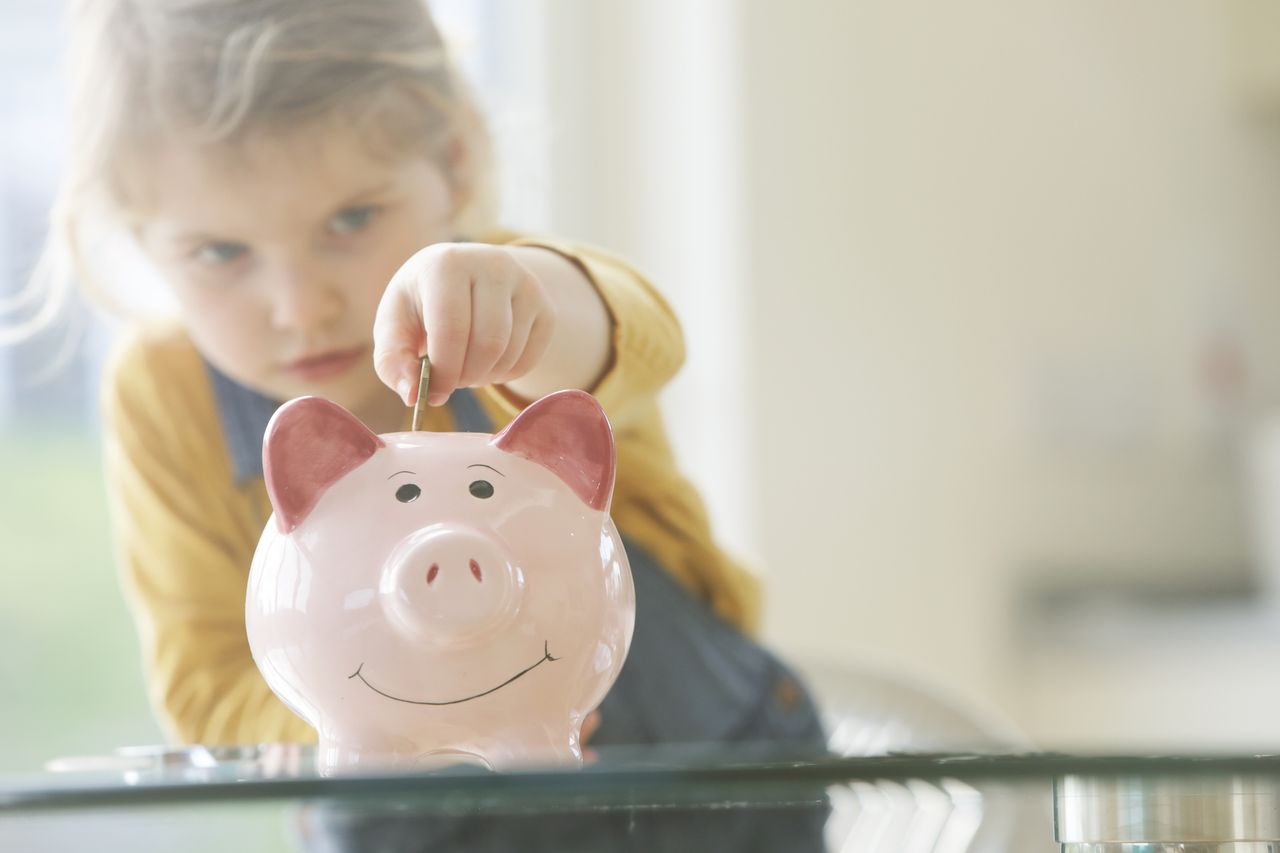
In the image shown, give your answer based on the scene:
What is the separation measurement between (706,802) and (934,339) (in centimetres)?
139

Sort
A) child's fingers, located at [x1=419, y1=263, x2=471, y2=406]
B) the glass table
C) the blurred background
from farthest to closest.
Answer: the blurred background → child's fingers, located at [x1=419, y1=263, x2=471, y2=406] → the glass table

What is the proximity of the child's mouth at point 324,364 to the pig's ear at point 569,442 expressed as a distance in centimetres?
12

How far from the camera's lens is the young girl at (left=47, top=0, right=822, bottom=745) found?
43 cm

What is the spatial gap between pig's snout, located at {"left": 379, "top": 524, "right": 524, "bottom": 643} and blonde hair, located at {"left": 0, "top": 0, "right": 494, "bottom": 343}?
0.17 m

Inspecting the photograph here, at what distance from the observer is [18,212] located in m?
1.15

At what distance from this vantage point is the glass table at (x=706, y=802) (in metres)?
0.26

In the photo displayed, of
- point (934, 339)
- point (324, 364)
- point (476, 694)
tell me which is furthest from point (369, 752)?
point (934, 339)

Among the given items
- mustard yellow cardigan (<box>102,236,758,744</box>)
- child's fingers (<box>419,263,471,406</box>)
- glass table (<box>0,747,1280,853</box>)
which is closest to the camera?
glass table (<box>0,747,1280,853</box>)

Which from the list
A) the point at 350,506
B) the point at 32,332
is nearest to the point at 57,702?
the point at 32,332

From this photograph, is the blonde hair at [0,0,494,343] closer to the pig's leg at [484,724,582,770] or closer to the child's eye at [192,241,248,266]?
the child's eye at [192,241,248,266]

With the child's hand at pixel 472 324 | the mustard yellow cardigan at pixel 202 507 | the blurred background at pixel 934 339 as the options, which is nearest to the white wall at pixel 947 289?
the blurred background at pixel 934 339

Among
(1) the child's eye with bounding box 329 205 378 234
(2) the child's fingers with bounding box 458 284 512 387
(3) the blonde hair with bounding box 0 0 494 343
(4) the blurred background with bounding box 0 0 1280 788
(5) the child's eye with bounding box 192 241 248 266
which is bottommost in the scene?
(4) the blurred background with bounding box 0 0 1280 788

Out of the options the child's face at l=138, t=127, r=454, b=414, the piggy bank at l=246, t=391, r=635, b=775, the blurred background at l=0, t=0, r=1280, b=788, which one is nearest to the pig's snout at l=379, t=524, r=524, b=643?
the piggy bank at l=246, t=391, r=635, b=775

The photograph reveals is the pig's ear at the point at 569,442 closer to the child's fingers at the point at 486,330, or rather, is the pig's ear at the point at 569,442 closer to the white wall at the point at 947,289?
the child's fingers at the point at 486,330
